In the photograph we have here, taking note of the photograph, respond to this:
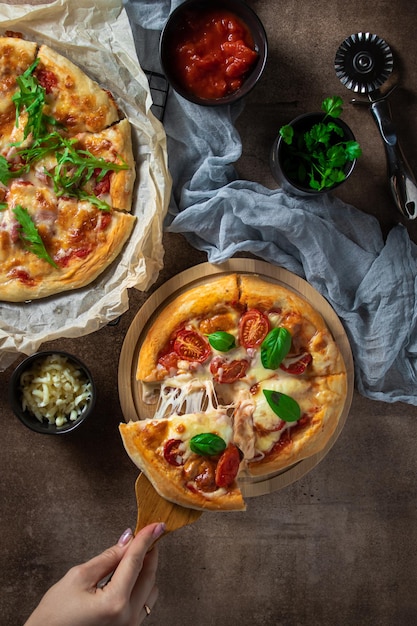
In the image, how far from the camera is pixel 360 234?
13.4 ft

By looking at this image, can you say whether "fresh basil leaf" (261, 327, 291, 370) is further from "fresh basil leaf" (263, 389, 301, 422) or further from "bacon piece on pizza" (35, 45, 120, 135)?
"bacon piece on pizza" (35, 45, 120, 135)

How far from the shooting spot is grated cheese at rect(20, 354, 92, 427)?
12.7 feet

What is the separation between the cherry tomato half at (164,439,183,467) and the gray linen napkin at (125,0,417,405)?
3.72 feet

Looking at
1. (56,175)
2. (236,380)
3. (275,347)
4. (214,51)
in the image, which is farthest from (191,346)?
(214,51)

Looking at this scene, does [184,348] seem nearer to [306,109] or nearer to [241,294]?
[241,294]

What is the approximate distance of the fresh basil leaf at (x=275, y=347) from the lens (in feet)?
11.7

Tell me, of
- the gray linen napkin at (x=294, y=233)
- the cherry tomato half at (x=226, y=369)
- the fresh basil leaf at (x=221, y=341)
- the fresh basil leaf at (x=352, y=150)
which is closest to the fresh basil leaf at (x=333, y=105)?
the fresh basil leaf at (x=352, y=150)

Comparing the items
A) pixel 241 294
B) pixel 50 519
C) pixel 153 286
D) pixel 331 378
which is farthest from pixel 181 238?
pixel 50 519

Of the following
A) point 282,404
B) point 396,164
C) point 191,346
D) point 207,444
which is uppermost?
point 396,164

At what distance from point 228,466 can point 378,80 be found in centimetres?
262

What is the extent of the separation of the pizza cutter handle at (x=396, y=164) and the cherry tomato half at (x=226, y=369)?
4.91 ft

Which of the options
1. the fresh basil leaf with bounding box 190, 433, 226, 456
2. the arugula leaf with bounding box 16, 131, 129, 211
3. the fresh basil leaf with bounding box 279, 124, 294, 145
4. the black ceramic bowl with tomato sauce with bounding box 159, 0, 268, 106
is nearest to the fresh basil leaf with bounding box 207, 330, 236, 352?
the fresh basil leaf with bounding box 190, 433, 226, 456

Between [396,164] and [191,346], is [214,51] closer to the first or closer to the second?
[396,164]

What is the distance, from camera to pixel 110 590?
3348mm
